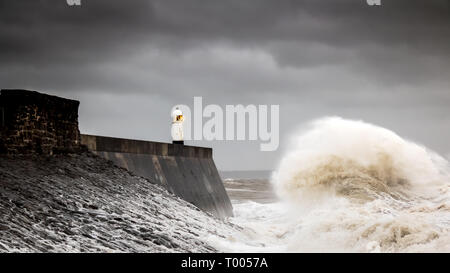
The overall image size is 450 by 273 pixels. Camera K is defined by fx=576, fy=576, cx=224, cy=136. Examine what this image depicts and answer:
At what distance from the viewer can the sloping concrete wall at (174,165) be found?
7.82 m

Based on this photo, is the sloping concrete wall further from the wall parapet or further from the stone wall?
the stone wall

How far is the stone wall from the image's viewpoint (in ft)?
20.0

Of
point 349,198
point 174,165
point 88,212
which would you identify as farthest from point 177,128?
point 88,212

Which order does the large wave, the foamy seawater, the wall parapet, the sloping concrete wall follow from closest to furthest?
the foamy seawater, the wall parapet, the sloping concrete wall, the large wave

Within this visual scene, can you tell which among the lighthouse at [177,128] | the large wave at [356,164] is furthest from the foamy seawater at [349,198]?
the lighthouse at [177,128]

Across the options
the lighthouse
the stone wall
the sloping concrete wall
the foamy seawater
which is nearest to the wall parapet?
the sloping concrete wall

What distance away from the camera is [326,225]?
628 centimetres

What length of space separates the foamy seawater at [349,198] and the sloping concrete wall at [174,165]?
698 mm

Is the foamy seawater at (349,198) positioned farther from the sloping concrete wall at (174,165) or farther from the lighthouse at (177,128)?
the lighthouse at (177,128)

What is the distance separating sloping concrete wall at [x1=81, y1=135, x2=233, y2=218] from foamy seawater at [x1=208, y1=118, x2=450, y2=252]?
698 mm

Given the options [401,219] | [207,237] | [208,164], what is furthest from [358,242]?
[208,164]

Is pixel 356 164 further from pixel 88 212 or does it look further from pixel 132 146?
pixel 88 212

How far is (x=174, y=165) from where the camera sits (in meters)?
9.10
